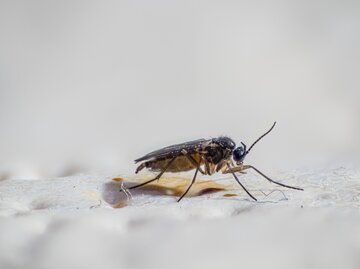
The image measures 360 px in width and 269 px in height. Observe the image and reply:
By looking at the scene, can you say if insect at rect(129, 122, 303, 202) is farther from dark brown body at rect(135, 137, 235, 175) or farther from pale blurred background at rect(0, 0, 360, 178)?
pale blurred background at rect(0, 0, 360, 178)

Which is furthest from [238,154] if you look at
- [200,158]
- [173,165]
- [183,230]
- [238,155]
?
[183,230]

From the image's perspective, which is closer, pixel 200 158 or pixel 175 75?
pixel 200 158

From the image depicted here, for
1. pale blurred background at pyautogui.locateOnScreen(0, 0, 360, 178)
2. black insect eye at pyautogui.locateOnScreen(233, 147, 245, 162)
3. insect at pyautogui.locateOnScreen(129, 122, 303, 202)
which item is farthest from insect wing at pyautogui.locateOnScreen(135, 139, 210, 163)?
pale blurred background at pyautogui.locateOnScreen(0, 0, 360, 178)

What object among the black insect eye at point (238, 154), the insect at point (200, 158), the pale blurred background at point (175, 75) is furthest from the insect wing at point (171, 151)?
the pale blurred background at point (175, 75)

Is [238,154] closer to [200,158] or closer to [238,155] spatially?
[238,155]

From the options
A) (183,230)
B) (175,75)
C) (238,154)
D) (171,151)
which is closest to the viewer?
(183,230)
